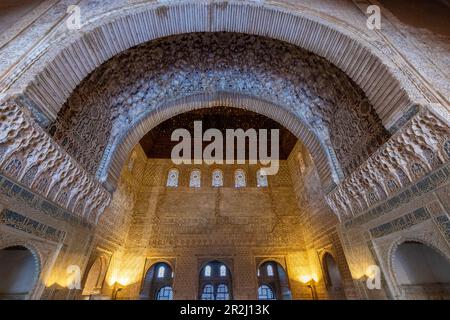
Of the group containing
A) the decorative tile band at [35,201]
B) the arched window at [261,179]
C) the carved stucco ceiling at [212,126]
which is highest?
the carved stucco ceiling at [212,126]

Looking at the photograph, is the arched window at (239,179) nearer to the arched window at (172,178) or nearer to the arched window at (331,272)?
the arched window at (172,178)

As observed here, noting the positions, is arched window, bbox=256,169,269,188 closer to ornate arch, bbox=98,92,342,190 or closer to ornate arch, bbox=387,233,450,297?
ornate arch, bbox=98,92,342,190

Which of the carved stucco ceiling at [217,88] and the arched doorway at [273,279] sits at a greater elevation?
the carved stucco ceiling at [217,88]

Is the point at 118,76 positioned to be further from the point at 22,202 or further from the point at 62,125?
the point at 22,202

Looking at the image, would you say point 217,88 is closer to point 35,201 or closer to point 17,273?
point 35,201

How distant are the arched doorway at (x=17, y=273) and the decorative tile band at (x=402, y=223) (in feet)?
18.9

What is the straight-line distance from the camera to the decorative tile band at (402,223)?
315 centimetres

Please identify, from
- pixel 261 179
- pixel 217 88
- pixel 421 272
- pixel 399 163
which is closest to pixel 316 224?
pixel 261 179

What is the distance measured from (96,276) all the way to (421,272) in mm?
8620

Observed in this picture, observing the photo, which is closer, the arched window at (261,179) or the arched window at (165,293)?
the arched window at (165,293)

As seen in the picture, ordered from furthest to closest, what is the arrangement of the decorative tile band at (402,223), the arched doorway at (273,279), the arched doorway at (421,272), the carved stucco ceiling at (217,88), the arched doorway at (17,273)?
the arched doorway at (273,279) < the carved stucco ceiling at (217,88) < the arched doorway at (421,272) < the arched doorway at (17,273) < the decorative tile band at (402,223)

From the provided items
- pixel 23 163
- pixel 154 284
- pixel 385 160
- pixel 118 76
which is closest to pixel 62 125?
pixel 23 163

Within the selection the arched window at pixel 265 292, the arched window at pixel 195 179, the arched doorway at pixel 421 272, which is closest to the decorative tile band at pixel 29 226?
the arched doorway at pixel 421 272

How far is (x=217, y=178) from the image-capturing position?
11.0 metres
